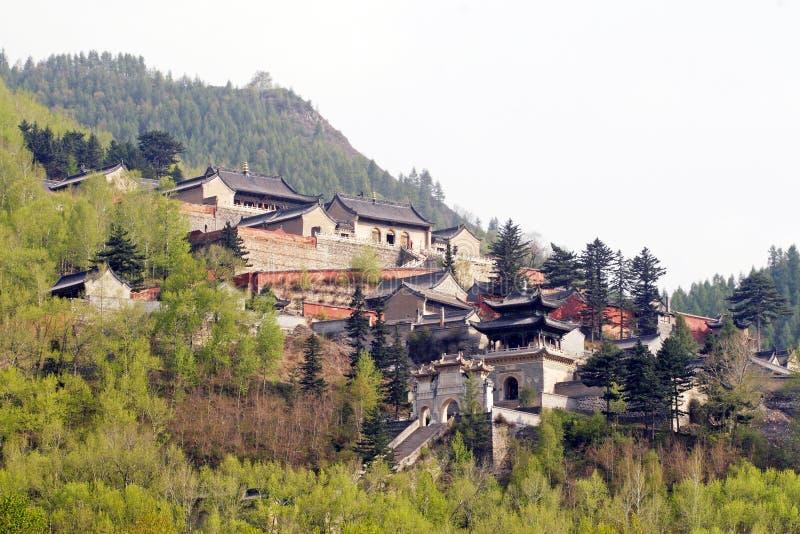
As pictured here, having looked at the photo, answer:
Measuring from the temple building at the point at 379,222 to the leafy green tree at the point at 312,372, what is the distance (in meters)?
24.1

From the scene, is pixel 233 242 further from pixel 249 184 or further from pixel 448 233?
pixel 448 233

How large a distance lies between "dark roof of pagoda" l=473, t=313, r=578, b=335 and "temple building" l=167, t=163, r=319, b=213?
2562cm

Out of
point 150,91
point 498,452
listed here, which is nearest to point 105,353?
point 498,452

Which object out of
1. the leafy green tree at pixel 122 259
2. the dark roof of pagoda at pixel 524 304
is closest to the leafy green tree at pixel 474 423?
the dark roof of pagoda at pixel 524 304

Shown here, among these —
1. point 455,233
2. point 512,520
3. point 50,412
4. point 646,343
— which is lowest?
point 512,520

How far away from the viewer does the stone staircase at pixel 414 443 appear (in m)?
49.3

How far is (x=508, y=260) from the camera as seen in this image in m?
72.1

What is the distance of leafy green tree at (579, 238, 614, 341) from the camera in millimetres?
65750

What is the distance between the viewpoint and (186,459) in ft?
162

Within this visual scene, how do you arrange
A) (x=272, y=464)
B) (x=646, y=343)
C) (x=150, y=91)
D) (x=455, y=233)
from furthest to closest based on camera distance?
(x=150, y=91)
(x=455, y=233)
(x=646, y=343)
(x=272, y=464)

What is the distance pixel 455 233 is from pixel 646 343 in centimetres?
2449

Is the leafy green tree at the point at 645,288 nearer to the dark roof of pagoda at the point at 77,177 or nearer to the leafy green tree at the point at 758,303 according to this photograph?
the leafy green tree at the point at 758,303

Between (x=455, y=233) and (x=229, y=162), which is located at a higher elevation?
(x=229, y=162)

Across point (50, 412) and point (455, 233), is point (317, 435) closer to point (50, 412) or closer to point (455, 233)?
point (50, 412)
